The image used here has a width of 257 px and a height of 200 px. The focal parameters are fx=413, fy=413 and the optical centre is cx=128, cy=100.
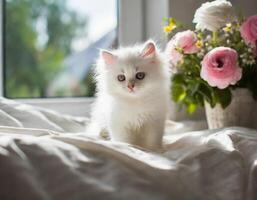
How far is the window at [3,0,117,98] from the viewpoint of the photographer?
71.8 inches

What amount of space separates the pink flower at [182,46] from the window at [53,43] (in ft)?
1.62

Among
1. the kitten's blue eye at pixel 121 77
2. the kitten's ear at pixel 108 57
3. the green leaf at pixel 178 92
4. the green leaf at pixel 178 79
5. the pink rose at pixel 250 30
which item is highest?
the pink rose at pixel 250 30

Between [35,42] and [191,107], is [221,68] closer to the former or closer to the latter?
[191,107]

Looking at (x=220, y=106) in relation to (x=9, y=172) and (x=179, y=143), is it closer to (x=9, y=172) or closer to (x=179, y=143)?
(x=179, y=143)

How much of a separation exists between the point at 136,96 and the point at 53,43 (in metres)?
0.81

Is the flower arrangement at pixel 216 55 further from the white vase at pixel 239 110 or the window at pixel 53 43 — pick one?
the window at pixel 53 43

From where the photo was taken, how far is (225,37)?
4.63 ft

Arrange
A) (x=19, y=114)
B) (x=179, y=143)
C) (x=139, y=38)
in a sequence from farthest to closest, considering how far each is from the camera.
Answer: (x=139, y=38) < (x=19, y=114) < (x=179, y=143)

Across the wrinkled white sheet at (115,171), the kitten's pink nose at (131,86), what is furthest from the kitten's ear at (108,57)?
the wrinkled white sheet at (115,171)

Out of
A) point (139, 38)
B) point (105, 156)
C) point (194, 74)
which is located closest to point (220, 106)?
point (194, 74)

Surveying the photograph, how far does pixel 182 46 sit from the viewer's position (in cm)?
141

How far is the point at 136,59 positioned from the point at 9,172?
59 centimetres

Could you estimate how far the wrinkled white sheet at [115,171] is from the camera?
72 cm

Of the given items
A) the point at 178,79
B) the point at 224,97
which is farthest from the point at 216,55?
the point at 178,79
